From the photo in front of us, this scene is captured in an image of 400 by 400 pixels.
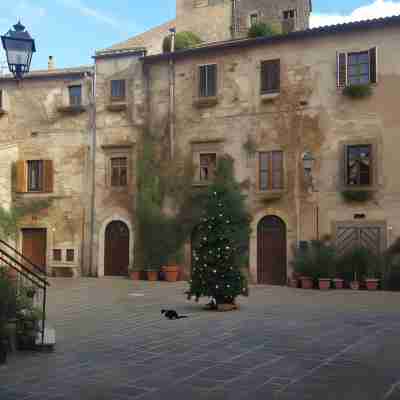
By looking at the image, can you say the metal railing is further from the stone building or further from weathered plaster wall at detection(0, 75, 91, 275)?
weathered plaster wall at detection(0, 75, 91, 275)

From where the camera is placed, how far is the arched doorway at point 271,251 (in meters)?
20.7

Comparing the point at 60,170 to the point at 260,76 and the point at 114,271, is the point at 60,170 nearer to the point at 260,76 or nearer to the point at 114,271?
the point at 114,271

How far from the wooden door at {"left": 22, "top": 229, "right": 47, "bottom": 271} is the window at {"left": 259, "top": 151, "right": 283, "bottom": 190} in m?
9.94

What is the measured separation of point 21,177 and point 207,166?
8346 mm

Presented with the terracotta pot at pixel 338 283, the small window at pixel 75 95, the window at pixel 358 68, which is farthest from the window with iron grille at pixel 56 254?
the window at pixel 358 68

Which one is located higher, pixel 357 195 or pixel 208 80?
pixel 208 80

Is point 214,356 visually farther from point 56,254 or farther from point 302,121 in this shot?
point 56,254

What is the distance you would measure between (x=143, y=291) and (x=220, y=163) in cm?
597

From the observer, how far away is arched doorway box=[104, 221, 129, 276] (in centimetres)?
2344

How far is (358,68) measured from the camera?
19812 millimetres

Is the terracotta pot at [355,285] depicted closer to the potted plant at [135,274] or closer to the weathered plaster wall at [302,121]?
the weathered plaster wall at [302,121]

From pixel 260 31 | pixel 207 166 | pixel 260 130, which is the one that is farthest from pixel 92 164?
pixel 260 31

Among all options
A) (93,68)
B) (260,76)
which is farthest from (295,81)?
(93,68)

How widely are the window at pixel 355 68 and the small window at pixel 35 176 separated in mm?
12854
